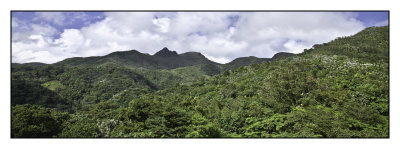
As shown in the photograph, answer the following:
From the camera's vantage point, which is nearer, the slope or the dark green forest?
the dark green forest

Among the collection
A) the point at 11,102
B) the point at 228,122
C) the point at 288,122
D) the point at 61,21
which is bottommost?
the point at 228,122

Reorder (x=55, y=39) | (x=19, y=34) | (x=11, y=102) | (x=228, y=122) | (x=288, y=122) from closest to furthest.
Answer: (x=11, y=102) → (x=19, y=34) → (x=288, y=122) → (x=55, y=39) → (x=228, y=122)

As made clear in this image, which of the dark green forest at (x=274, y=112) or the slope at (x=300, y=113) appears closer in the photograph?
the dark green forest at (x=274, y=112)

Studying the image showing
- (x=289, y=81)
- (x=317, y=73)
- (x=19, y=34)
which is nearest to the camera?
(x=19, y=34)

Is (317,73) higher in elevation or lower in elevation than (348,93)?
higher

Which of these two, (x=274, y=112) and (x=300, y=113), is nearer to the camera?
(x=300, y=113)

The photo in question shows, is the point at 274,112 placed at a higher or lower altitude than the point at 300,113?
lower

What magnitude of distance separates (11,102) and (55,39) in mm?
4952

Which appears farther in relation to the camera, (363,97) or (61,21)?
(363,97)

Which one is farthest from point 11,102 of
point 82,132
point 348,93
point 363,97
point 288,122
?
point 348,93
